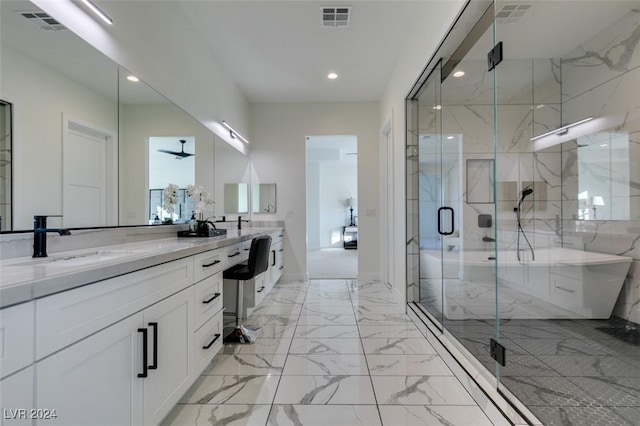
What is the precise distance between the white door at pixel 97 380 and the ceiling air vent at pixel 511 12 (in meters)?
3.27

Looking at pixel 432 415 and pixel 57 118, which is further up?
pixel 57 118

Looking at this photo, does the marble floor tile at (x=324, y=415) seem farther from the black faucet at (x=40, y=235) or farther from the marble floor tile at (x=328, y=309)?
the marble floor tile at (x=328, y=309)

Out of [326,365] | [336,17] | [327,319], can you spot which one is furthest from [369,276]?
[336,17]

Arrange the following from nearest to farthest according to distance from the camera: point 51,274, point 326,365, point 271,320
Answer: point 51,274
point 326,365
point 271,320

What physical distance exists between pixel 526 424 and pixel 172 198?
2.70 metres

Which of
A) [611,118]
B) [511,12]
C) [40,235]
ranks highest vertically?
[511,12]

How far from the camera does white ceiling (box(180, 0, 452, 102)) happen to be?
250cm

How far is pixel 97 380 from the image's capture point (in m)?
0.93

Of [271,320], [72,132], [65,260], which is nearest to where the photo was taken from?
[65,260]

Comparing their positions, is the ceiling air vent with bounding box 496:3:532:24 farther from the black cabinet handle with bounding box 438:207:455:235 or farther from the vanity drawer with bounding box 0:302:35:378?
the vanity drawer with bounding box 0:302:35:378

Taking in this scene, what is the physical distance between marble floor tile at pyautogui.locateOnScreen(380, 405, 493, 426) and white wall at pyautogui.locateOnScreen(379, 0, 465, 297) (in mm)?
1629

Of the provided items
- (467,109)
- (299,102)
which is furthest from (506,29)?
(299,102)

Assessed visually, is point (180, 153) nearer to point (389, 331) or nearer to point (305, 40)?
point (305, 40)

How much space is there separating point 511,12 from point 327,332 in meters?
3.19
